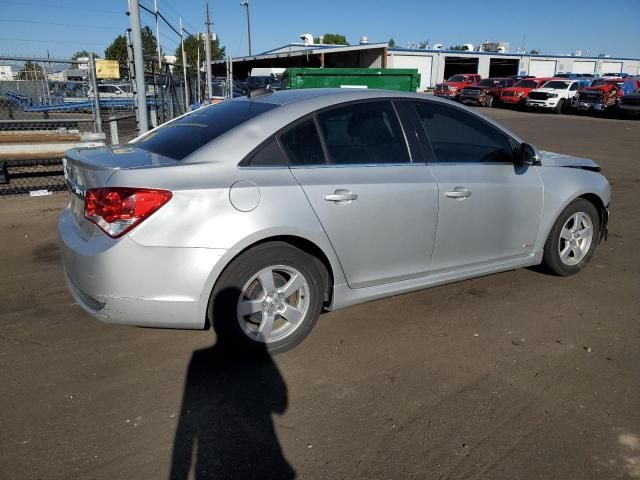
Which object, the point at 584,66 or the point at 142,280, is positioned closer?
the point at 142,280

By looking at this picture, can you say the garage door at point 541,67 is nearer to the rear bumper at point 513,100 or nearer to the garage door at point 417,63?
the garage door at point 417,63

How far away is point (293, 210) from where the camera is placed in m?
3.24

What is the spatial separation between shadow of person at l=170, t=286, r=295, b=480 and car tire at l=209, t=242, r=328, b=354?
0.15 ft

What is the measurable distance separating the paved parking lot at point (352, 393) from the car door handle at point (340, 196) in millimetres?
982

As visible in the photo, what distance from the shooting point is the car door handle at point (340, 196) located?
338 cm

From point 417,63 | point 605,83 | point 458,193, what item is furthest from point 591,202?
point 417,63

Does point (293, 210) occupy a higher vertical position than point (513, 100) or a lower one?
lower

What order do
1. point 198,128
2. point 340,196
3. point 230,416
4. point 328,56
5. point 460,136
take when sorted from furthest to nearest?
1. point 328,56
2. point 460,136
3. point 198,128
4. point 340,196
5. point 230,416

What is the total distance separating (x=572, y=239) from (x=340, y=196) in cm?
255

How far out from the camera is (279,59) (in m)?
40.9

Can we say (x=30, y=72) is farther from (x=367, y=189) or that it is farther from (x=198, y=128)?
(x=367, y=189)

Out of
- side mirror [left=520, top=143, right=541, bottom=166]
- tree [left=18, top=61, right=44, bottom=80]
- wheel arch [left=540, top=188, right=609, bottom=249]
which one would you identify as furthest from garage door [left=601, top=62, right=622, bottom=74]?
side mirror [left=520, top=143, right=541, bottom=166]

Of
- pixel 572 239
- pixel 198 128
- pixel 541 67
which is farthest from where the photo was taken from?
pixel 541 67

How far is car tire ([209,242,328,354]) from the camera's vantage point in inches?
124
